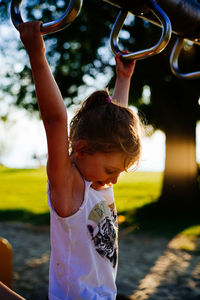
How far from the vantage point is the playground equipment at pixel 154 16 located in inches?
37.4

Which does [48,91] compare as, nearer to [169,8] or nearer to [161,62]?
[169,8]

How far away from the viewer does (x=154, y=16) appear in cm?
118

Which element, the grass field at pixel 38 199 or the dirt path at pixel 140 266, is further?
the grass field at pixel 38 199

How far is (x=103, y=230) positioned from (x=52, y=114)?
1.87 feet

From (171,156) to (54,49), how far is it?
367cm

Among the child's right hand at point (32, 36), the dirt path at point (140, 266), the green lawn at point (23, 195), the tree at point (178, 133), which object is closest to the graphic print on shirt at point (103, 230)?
the child's right hand at point (32, 36)

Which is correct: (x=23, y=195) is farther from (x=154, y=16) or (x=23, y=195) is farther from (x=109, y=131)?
(x=154, y=16)

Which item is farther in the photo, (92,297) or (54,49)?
(54,49)

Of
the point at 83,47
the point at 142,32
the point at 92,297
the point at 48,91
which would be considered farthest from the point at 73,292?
the point at 83,47

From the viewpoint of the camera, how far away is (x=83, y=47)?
802 cm

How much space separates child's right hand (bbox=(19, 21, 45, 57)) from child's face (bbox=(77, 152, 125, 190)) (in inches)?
19.6

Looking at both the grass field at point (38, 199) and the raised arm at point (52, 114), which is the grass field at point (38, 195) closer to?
the grass field at point (38, 199)

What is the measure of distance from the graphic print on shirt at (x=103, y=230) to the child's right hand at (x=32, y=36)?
27.3 inches

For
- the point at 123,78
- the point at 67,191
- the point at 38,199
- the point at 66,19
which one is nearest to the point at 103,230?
the point at 67,191
